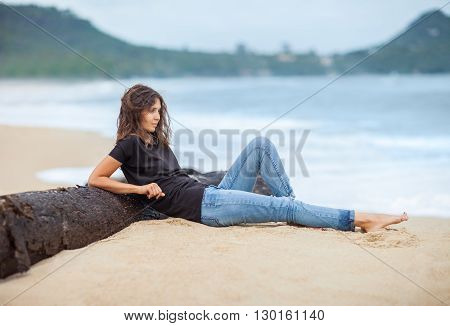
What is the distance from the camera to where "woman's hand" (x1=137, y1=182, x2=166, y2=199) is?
4.28 metres

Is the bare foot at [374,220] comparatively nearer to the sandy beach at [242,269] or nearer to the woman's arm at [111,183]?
the sandy beach at [242,269]

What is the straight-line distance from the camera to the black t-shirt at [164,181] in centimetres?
439

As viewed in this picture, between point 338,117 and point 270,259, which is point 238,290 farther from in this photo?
point 338,117

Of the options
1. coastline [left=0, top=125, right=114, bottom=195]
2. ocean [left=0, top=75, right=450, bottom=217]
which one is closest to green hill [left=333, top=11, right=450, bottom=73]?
ocean [left=0, top=75, right=450, bottom=217]

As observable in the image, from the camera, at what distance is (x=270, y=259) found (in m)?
3.68

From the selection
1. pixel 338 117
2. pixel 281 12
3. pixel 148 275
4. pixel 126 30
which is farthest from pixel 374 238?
pixel 126 30

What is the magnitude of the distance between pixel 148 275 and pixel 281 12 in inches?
1331

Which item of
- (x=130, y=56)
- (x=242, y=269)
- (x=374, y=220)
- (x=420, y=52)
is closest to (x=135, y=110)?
(x=242, y=269)

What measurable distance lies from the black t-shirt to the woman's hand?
0.10 meters

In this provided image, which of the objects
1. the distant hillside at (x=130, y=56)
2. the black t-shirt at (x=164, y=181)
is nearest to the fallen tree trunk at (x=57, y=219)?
the black t-shirt at (x=164, y=181)

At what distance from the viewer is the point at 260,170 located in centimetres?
477

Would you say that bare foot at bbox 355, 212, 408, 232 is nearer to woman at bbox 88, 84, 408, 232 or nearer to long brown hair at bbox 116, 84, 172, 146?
woman at bbox 88, 84, 408, 232

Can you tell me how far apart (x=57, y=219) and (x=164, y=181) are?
888 millimetres

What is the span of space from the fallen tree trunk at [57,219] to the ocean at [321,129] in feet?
2.42
